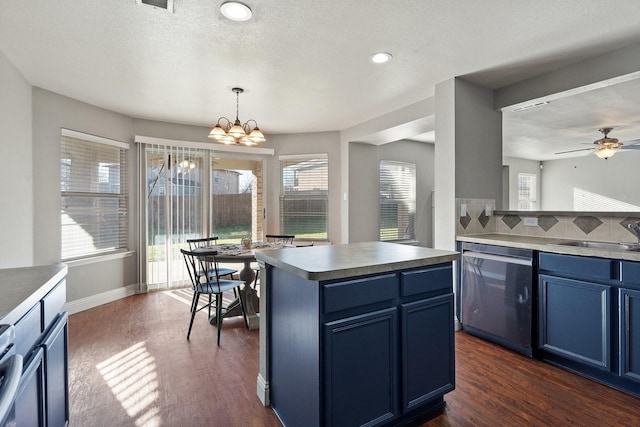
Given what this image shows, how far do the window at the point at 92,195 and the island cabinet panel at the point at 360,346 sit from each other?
3.34 m

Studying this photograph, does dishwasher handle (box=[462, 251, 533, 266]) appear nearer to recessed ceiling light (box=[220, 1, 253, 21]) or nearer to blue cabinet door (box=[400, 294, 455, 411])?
blue cabinet door (box=[400, 294, 455, 411])

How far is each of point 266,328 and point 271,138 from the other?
4.18 m

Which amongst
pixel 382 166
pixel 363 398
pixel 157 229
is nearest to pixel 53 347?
pixel 363 398

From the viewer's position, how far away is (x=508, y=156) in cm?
781

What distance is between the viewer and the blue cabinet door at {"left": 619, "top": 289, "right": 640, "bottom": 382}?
6.66 ft

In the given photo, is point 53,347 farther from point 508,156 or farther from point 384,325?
point 508,156

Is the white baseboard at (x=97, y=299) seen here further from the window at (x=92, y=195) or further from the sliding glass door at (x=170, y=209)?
the window at (x=92, y=195)

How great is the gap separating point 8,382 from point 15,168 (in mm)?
3246

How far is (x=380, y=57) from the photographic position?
8.98ft

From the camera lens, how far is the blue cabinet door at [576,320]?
7.11 feet

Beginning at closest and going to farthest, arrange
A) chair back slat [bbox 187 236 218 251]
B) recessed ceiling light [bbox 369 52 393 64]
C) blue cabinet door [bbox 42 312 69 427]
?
blue cabinet door [bbox 42 312 69 427]
recessed ceiling light [bbox 369 52 393 64]
chair back slat [bbox 187 236 218 251]

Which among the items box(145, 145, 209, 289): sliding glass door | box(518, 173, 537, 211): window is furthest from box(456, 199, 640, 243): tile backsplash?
box(518, 173, 537, 211): window

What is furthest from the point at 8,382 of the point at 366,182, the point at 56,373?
the point at 366,182

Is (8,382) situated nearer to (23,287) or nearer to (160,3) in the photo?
(23,287)
